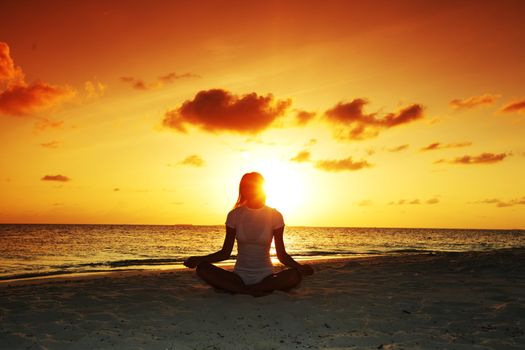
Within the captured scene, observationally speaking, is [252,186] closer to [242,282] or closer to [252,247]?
[252,247]

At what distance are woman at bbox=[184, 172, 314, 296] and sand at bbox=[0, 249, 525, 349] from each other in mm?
299

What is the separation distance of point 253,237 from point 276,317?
5.51 ft

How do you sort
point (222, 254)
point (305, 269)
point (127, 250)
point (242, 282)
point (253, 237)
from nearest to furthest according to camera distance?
1. point (253, 237)
2. point (222, 254)
3. point (242, 282)
4. point (305, 269)
5. point (127, 250)

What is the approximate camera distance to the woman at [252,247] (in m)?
7.81

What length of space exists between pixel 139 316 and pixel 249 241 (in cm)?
238

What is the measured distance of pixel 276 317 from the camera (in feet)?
21.7

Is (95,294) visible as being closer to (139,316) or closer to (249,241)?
(139,316)

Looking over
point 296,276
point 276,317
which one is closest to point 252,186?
point 296,276

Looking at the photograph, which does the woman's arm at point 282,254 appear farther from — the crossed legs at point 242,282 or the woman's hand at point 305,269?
the crossed legs at point 242,282

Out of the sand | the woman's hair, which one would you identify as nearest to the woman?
A: the woman's hair

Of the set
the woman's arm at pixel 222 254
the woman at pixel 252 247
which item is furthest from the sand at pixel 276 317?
the woman's arm at pixel 222 254

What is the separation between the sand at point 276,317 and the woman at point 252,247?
0.30 meters

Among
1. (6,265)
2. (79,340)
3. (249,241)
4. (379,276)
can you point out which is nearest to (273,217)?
(249,241)

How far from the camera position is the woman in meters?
7.81
